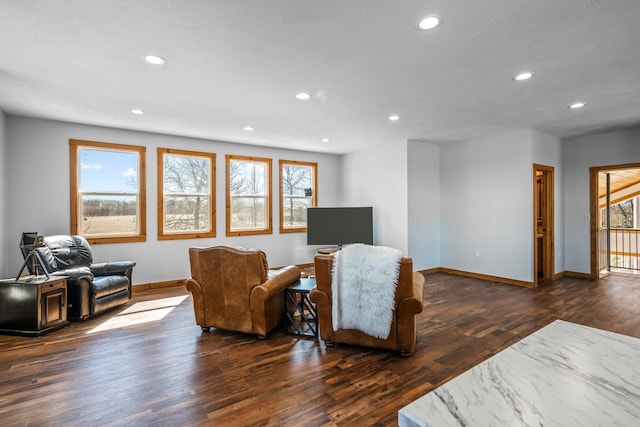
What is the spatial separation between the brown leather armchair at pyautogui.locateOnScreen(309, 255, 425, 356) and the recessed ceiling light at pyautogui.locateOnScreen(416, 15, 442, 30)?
1.77 meters

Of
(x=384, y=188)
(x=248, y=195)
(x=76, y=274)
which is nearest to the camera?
(x=76, y=274)

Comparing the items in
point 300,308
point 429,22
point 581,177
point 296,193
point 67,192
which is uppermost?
point 429,22

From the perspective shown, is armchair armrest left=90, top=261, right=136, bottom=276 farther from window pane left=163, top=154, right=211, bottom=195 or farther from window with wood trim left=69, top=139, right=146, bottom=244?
window pane left=163, top=154, right=211, bottom=195

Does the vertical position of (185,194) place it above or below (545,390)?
above

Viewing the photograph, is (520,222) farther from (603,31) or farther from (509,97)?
(603,31)

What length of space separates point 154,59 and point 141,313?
119 inches

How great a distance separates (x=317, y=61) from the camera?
2891 millimetres

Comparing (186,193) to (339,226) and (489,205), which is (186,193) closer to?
(339,226)

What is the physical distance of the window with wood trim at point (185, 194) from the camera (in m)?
5.68

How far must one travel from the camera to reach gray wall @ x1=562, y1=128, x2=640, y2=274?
5.77 metres

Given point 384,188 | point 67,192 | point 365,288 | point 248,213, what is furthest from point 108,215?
point 384,188

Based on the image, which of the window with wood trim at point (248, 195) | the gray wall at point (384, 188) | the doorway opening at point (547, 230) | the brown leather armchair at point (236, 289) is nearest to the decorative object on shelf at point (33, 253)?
the brown leather armchair at point (236, 289)

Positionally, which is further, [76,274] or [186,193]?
[186,193]

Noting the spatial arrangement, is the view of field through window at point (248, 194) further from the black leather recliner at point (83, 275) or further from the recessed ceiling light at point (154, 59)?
the recessed ceiling light at point (154, 59)
